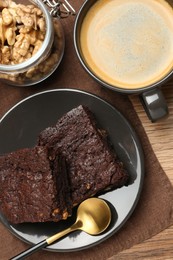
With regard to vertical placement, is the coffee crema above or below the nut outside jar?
below

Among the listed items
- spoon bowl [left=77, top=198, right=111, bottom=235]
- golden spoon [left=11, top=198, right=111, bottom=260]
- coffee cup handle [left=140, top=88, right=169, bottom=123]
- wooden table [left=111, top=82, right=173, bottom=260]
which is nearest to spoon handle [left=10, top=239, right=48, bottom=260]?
golden spoon [left=11, top=198, right=111, bottom=260]

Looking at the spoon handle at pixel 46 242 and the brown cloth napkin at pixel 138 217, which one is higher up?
the spoon handle at pixel 46 242

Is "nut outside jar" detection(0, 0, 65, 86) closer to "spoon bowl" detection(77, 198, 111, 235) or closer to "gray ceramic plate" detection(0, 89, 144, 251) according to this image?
"gray ceramic plate" detection(0, 89, 144, 251)

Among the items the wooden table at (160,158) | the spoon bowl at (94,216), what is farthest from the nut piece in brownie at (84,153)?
the wooden table at (160,158)

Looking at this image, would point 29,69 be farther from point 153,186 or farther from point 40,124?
point 153,186

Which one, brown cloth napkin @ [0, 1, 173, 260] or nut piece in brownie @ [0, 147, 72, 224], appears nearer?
nut piece in brownie @ [0, 147, 72, 224]

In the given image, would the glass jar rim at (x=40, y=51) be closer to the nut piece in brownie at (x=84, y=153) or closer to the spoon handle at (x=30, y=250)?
the nut piece in brownie at (x=84, y=153)

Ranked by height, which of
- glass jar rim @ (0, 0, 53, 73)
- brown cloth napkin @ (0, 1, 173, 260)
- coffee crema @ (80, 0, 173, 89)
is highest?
glass jar rim @ (0, 0, 53, 73)
